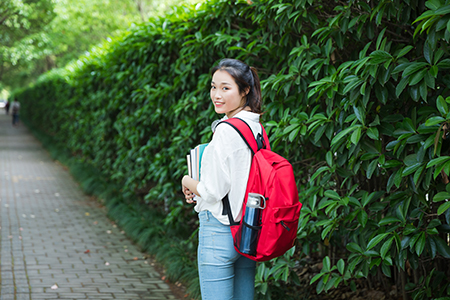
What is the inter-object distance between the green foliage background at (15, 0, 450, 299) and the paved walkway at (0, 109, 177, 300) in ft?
3.28

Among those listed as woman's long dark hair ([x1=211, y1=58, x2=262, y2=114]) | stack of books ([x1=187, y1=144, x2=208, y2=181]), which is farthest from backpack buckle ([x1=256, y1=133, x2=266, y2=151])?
stack of books ([x1=187, y1=144, x2=208, y2=181])

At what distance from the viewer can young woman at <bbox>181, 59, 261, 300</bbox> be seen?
7.82ft

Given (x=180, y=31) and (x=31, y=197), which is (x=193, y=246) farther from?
(x=31, y=197)

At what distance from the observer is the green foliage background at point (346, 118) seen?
2.56m

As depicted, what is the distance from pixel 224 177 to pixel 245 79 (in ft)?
1.80

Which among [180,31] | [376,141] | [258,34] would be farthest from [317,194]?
[180,31]

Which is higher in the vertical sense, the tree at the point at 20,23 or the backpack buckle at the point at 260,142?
the tree at the point at 20,23

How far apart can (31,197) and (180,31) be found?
6.30m

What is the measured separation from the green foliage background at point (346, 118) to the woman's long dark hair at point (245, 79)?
2.04 ft

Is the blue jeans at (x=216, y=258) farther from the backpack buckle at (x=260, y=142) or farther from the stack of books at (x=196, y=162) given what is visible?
the backpack buckle at (x=260, y=142)

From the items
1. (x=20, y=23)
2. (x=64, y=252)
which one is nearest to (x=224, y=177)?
(x=64, y=252)

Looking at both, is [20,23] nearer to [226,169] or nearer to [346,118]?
[346,118]

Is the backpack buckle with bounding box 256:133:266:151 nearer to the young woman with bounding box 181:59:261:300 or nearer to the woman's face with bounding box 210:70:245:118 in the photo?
the young woman with bounding box 181:59:261:300

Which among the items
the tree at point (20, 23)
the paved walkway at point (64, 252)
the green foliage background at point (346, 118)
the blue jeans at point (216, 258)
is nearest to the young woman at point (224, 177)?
the blue jeans at point (216, 258)
